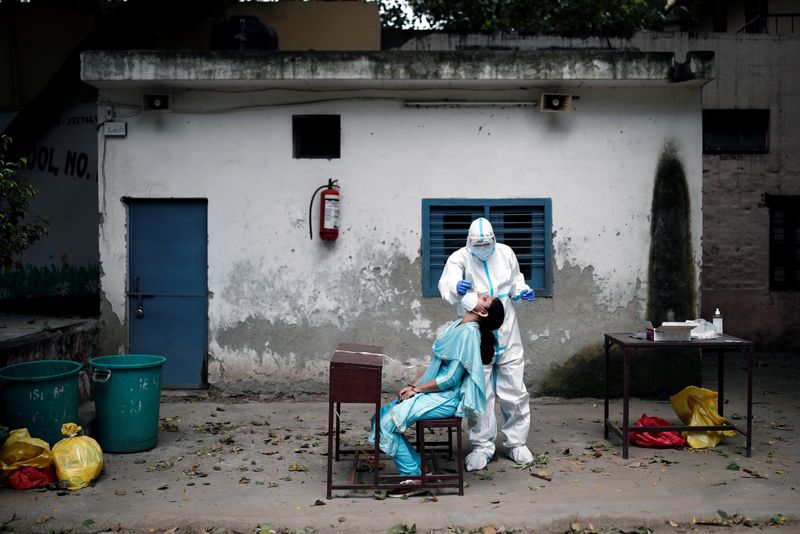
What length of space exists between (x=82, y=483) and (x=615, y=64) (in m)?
6.31

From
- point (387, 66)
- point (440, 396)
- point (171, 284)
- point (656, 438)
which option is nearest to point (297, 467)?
point (440, 396)

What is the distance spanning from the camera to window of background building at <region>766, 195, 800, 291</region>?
12047mm

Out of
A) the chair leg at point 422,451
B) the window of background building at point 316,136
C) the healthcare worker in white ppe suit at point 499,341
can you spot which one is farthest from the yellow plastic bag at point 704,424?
the window of background building at point 316,136

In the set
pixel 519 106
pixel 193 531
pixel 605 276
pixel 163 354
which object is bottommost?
pixel 193 531

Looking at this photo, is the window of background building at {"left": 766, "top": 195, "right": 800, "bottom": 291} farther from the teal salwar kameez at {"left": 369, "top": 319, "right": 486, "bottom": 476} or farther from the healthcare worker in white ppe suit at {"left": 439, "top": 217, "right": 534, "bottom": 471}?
the teal salwar kameez at {"left": 369, "top": 319, "right": 486, "bottom": 476}

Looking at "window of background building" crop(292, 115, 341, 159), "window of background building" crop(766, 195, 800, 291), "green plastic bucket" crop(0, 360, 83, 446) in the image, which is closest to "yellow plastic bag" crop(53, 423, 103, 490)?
"green plastic bucket" crop(0, 360, 83, 446)

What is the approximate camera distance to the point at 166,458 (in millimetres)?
6043

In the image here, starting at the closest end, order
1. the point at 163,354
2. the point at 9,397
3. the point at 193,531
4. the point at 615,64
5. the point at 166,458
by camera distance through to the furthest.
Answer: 1. the point at 193,531
2. the point at 9,397
3. the point at 166,458
4. the point at 615,64
5. the point at 163,354

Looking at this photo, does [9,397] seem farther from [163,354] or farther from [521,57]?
[521,57]

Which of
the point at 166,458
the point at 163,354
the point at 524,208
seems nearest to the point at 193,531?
the point at 166,458

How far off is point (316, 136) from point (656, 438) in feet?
15.5

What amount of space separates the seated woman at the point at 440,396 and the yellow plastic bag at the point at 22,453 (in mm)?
2482

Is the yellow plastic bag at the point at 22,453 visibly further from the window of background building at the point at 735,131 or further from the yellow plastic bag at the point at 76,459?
the window of background building at the point at 735,131

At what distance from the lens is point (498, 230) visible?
26.6ft
